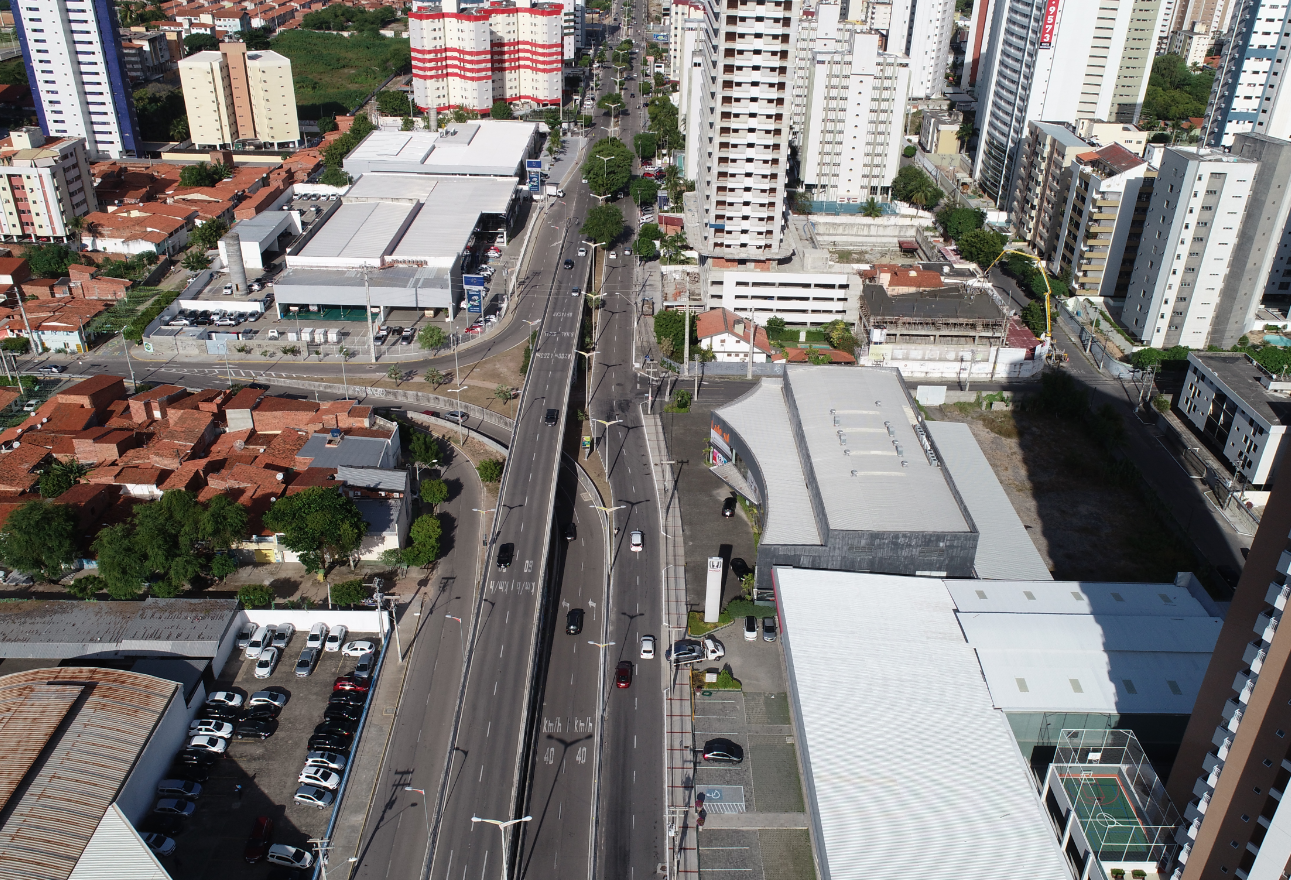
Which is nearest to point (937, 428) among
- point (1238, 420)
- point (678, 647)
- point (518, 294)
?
point (1238, 420)

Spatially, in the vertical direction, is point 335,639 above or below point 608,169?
below

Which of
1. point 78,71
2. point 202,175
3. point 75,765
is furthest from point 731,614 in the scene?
point 78,71

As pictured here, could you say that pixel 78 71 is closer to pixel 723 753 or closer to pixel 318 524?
pixel 318 524

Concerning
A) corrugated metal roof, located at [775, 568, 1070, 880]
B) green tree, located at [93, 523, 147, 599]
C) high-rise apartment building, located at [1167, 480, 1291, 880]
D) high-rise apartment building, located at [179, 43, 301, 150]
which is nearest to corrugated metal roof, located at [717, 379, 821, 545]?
corrugated metal roof, located at [775, 568, 1070, 880]

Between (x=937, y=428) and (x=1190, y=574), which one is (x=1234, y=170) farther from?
(x=1190, y=574)

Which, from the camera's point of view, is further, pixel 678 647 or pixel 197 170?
pixel 197 170

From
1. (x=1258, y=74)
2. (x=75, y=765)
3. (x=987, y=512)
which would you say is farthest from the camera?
(x=1258, y=74)
